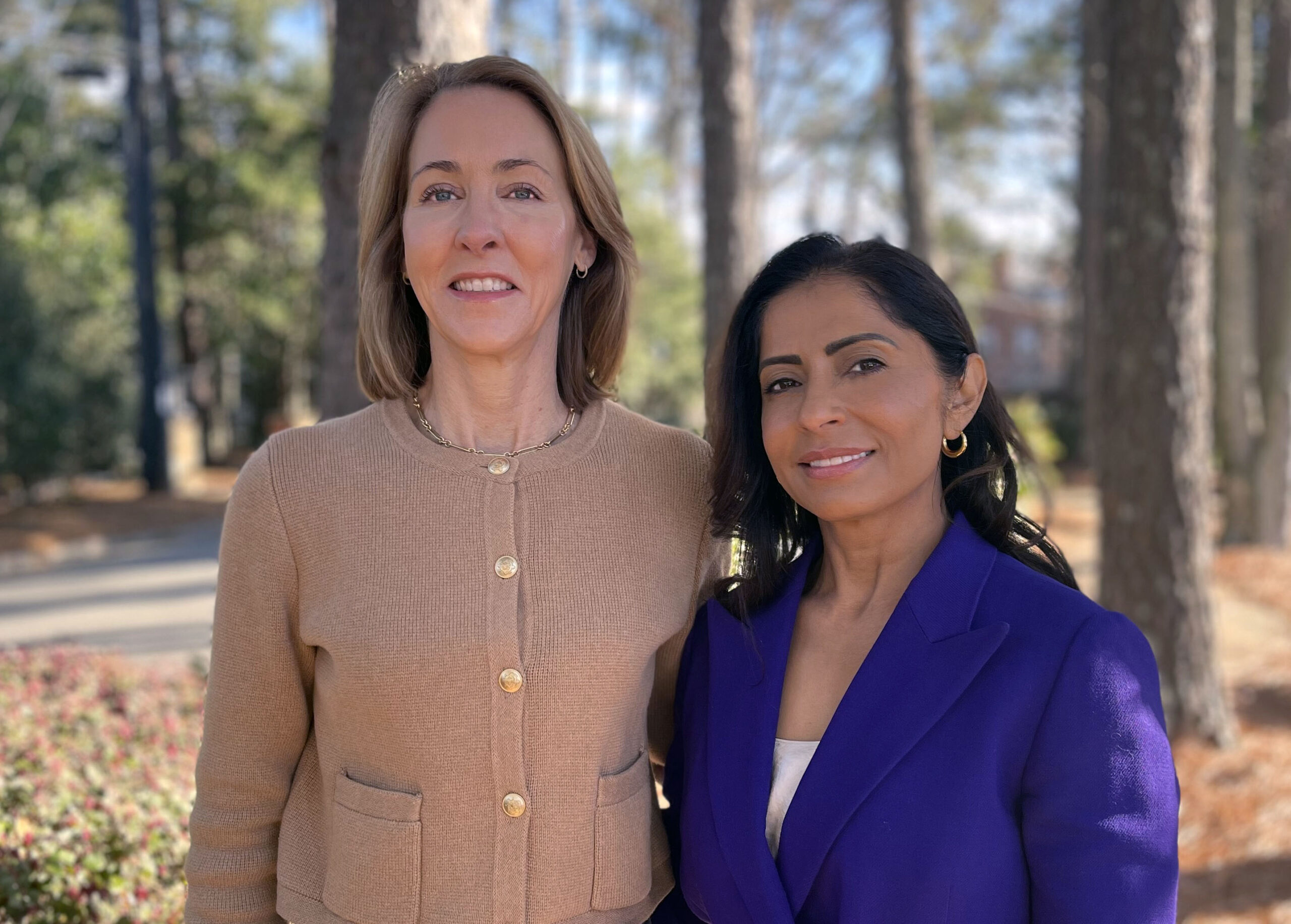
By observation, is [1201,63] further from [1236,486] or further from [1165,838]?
[1236,486]

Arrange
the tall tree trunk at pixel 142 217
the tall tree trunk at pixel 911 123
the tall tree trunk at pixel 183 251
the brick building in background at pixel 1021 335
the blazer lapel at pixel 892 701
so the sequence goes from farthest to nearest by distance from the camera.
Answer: the brick building in background at pixel 1021 335 < the tall tree trunk at pixel 183 251 < the tall tree trunk at pixel 142 217 < the tall tree trunk at pixel 911 123 < the blazer lapel at pixel 892 701

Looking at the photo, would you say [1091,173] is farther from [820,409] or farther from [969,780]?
[969,780]

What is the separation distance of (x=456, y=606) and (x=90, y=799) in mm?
1829

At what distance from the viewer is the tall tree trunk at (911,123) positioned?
1367 centimetres

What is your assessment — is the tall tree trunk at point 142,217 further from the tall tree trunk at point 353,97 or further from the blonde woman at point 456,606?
the blonde woman at point 456,606

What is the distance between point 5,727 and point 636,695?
115 inches

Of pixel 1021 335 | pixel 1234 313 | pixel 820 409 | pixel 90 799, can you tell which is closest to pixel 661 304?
pixel 1234 313

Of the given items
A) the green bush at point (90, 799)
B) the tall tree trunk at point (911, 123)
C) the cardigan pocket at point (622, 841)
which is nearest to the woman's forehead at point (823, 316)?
the cardigan pocket at point (622, 841)

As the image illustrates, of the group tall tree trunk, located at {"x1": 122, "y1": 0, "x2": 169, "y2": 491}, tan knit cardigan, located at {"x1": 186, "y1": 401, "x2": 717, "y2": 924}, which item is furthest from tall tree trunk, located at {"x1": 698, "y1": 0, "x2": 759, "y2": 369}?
tall tree trunk, located at {"x1": 122, "y1": 0, "x2": 169, "y2": 491}

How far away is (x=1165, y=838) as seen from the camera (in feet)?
5.43

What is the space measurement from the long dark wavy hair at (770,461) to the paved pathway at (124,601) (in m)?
5.24

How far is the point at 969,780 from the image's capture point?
173 centimetres

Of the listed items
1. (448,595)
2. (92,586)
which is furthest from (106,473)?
(448,595)

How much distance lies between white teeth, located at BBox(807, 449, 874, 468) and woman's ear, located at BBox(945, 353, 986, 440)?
0.19 meters
